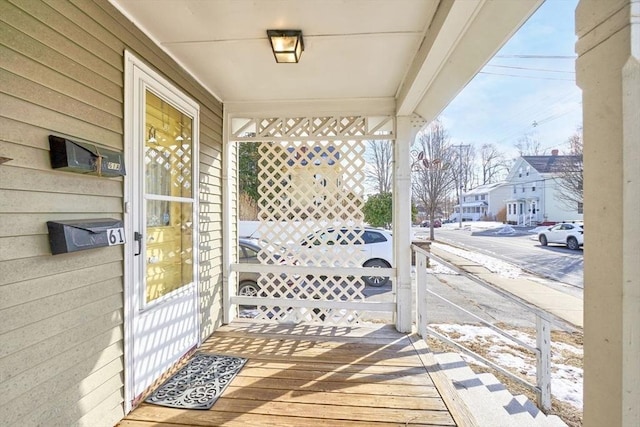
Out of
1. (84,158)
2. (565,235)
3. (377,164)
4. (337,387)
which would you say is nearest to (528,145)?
(565,235)

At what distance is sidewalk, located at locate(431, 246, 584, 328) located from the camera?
4.75m

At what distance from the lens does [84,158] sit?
1416 millimetres

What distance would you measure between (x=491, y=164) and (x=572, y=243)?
14.3 meters

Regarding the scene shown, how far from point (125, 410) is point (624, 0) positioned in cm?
271

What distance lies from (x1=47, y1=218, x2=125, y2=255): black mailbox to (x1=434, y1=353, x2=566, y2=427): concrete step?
2361mm

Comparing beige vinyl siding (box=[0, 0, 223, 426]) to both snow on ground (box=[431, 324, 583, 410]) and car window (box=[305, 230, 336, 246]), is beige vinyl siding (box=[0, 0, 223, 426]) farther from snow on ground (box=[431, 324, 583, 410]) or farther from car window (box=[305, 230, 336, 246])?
snow on ground (box=[431, 324, 583, 410])

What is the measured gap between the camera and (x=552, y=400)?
2395 mm

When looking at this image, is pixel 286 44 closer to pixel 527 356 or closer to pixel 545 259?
pixel 527 356

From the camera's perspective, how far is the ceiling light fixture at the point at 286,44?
1.89 metres

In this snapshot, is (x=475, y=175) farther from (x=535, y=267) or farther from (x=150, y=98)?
(x=150, y=98)

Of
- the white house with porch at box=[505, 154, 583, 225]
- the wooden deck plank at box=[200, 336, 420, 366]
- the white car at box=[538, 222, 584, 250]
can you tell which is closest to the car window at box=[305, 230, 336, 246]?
the wooden deck plank at box=[200, 336, 420, 366]

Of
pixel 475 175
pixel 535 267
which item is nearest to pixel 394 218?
pixel 535 267

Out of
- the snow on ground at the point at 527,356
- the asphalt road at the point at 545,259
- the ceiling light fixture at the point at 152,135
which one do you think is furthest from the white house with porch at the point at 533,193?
the ceiling light fixture at the point at 152,135

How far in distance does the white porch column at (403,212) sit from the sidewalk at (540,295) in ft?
10.0
